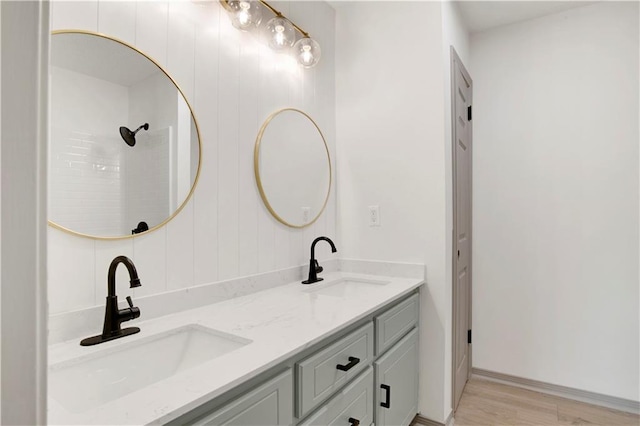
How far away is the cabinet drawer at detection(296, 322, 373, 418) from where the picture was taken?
1050 millimetres

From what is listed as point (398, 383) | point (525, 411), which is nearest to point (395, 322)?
point (398, 383)

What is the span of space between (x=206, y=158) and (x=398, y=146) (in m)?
1.14

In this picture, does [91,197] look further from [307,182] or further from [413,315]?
[413,315]

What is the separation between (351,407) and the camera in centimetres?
131

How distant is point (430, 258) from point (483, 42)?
179 centimetres

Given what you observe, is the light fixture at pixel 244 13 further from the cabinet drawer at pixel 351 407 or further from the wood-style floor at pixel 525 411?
the wood-style floor at pixel 525 411

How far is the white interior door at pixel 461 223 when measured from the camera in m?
2.15

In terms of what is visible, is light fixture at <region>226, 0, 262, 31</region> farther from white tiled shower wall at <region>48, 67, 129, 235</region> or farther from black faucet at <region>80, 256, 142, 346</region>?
Answer: black faucet at <region>80, 256, 142, 346</region>

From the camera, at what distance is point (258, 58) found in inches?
69.1

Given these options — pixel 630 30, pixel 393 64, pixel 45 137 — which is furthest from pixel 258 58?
pixel 630 30

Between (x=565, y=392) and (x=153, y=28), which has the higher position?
(x=153, y=28)

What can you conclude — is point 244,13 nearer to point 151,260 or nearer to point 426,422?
point 151,260

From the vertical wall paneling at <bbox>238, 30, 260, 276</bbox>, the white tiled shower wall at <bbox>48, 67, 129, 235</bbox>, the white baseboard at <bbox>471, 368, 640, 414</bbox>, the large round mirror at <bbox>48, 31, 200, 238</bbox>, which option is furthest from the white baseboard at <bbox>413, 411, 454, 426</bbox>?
the white tiled shower wall at <bbox>48, 67, 129, 235</bbox>

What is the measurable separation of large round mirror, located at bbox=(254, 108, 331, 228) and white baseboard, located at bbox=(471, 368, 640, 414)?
1.80 m
